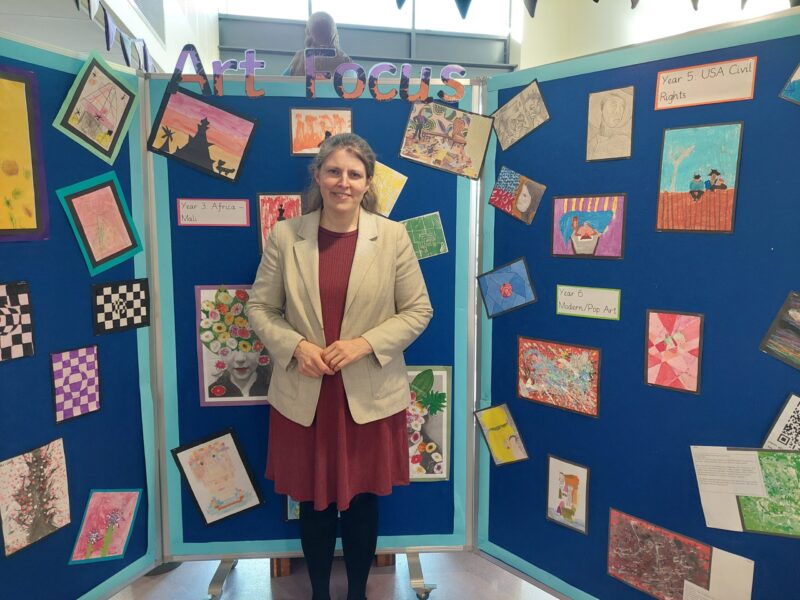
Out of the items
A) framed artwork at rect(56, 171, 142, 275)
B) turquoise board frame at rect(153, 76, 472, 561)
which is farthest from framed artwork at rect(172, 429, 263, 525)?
framed artwork at rect(56, 171, 142, 275)

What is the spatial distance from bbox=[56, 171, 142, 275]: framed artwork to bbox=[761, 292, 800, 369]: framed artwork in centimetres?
195

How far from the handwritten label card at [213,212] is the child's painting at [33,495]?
816mm

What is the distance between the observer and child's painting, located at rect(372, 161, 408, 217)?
5.95 feet

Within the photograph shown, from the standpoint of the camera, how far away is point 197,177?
5.81 ft

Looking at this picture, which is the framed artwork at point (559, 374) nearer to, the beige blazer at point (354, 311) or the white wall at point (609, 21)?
the beige blazer at point (354, 311)

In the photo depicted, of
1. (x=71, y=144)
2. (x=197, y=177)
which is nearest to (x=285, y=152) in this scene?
(x=197, y=177)

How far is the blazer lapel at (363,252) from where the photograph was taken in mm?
1543

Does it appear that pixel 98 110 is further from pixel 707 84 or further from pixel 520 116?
pixel 707 84

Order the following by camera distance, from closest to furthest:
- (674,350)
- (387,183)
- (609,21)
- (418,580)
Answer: (674,350) → (387,183) → (418,580) → (609,21)

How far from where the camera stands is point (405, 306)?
1.64 m

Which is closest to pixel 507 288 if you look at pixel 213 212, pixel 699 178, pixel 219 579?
pixel 699 178

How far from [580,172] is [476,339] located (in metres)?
0.69

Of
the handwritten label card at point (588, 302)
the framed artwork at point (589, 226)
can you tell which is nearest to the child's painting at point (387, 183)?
the framed artwork at point (589, 226)

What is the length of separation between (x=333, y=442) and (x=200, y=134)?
1.13 metres
